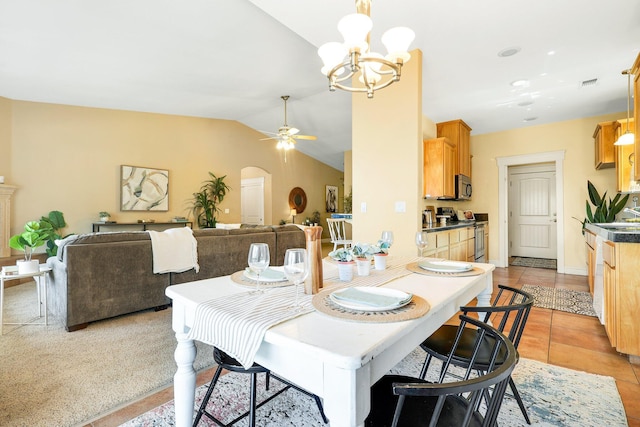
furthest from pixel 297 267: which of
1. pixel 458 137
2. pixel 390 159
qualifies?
pixel 458 137

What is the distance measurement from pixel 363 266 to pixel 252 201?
798 cm

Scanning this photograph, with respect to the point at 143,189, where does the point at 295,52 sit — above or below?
above

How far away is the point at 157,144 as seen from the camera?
648 centimetres

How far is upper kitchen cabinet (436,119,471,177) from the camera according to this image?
5.18 meters

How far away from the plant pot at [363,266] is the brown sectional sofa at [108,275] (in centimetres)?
235

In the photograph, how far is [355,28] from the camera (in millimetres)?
1769

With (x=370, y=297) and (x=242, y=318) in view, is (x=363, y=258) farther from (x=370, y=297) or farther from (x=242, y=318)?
(x=242, y=318)

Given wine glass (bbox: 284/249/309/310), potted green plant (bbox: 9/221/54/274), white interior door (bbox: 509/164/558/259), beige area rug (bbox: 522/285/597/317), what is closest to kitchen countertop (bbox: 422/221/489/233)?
beige area rug (bbox: 522/285/597/317)

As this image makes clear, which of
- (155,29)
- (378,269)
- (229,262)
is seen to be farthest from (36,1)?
(378,269)

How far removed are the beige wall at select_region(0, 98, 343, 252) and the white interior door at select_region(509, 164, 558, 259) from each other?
607 cm

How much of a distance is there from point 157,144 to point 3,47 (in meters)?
3.05

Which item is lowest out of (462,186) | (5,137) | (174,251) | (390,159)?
(174,251)

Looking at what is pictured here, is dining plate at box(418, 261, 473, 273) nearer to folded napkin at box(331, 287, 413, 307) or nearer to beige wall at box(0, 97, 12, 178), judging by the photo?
folded napkin at box(331, 287, 413, 307)

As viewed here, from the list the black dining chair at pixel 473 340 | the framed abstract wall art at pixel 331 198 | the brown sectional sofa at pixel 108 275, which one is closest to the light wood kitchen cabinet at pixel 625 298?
the black dining chair at pixel 473 340
